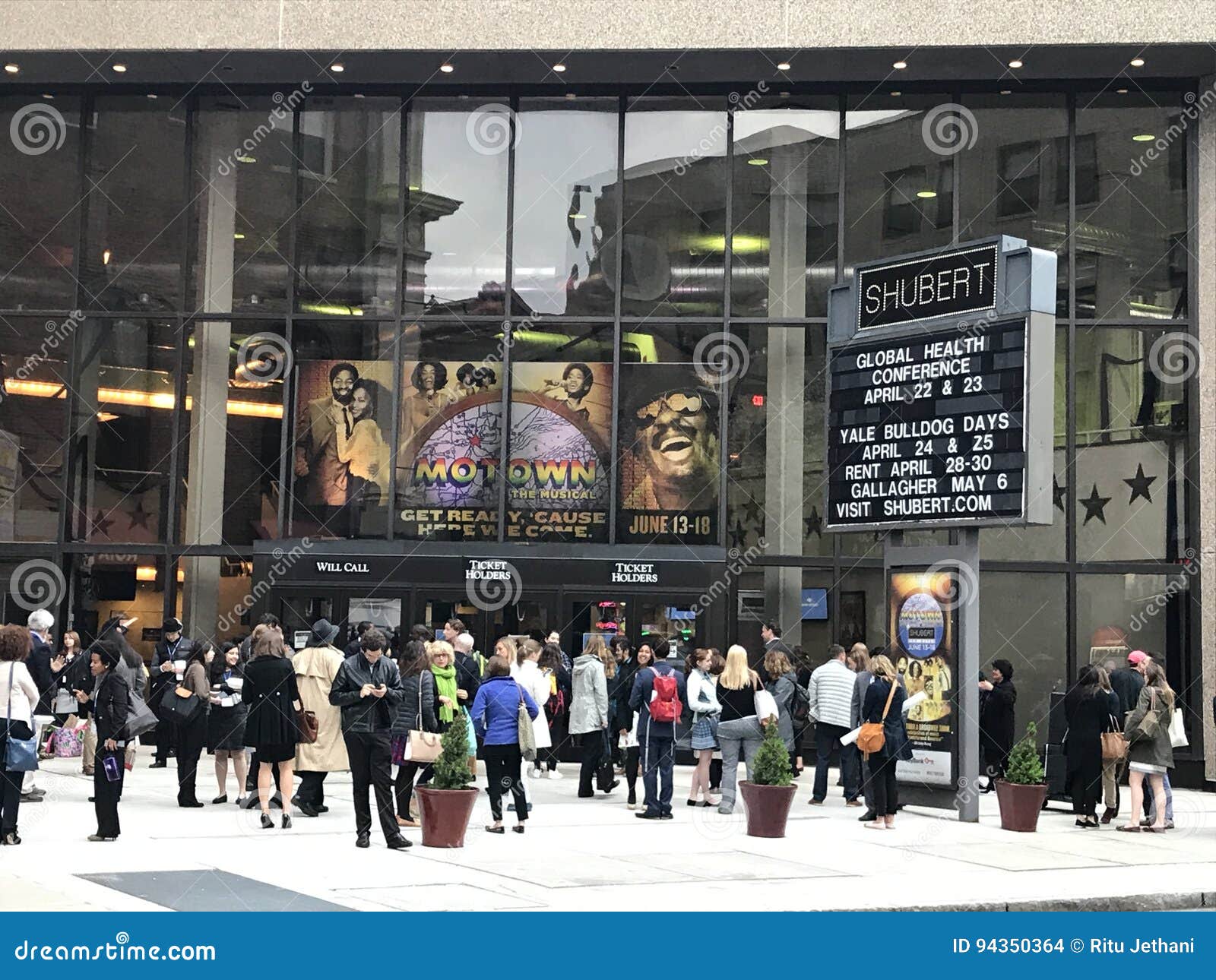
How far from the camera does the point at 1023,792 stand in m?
16.2

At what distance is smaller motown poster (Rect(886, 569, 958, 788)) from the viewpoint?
1722cm

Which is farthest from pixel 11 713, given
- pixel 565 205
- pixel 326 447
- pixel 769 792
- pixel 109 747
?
pixel 565 205

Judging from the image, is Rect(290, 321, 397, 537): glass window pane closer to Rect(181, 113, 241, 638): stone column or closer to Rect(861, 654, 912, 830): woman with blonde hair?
Rect(181, 113, 241, 638): stone column

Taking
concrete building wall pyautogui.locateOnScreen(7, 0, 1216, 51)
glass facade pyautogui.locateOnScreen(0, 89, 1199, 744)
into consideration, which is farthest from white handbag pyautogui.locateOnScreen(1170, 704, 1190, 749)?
concrete building wall pyautogui.locateOnScreen(7, 0, 1216, 51)

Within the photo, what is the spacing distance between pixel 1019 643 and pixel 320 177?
41.7 feet

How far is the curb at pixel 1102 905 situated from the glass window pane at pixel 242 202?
54.7ft

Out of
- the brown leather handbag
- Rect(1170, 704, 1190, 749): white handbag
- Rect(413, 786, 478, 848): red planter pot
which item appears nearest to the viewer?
Rect(413, 786, 478, 848): red planter pot

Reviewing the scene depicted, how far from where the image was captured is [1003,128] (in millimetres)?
24266

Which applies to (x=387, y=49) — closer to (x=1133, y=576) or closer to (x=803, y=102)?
(x=803, y=102)

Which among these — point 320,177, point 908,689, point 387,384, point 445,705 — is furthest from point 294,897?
point 320,177

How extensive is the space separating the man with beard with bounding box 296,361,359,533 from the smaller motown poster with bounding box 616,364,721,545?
4189 millimetres

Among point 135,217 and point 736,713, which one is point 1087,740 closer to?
point 736,713

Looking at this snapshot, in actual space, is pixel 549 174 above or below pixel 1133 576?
above

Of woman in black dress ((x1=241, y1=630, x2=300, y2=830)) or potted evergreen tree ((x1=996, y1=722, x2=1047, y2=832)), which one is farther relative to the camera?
potted evergreen tree ((x1=996, y1=722, x2=1047, y2=832))
